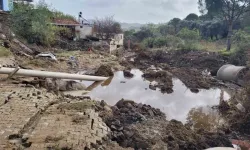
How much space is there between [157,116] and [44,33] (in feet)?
43.9

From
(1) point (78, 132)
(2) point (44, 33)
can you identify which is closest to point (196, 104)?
(1) point (78, 132)

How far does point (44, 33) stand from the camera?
61.6ft

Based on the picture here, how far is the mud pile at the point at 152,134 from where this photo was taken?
568 centimetres

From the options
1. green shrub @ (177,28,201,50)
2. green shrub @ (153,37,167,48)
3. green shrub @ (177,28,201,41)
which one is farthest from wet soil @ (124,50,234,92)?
green shrub @ (153,37,167,48)

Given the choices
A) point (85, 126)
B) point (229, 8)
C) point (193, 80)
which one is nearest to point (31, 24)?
point (193, 80)

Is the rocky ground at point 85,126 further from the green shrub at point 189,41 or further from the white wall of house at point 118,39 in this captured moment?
the white wall of house at point 118,39

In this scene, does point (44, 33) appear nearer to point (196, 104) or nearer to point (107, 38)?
point (107, 38)

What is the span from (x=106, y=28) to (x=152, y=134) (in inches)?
859

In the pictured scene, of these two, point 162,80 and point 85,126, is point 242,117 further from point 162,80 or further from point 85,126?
point 162,80

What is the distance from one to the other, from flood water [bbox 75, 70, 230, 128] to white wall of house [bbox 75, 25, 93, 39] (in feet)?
41.8

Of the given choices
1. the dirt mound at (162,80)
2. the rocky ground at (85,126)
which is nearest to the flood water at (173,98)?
the dirt mound at (162,80)

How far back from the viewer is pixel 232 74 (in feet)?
45.9

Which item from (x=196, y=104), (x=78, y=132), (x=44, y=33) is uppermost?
(x=44, y=33)

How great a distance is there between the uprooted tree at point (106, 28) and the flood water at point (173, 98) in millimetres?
12852
